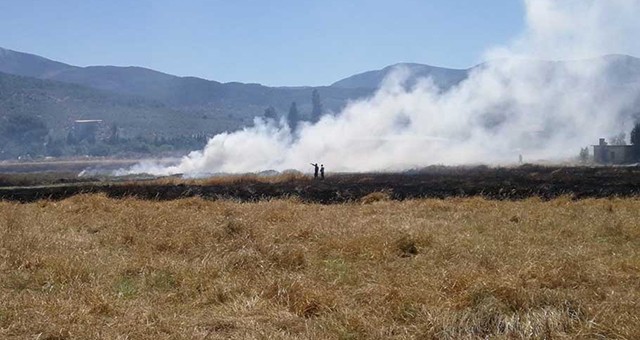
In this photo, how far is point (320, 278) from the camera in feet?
28.9

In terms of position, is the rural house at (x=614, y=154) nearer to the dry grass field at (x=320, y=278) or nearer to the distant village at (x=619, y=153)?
the distant village at (x=619, y=153)

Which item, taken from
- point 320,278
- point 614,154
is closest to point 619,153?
point 614,154

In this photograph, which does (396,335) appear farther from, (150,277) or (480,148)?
(480,148)

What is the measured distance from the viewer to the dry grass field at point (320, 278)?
241 inches

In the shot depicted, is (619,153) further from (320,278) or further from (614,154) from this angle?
(320,278)

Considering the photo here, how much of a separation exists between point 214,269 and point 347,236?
373 cm

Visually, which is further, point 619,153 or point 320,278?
point 619,153

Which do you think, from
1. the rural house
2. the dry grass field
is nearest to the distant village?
the rural house

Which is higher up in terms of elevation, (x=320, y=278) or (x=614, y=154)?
(x=614, y=154)

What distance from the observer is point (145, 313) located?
6598 mm

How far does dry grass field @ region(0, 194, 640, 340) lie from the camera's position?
6.12 m

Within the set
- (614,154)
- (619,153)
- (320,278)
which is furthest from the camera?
(619,153)

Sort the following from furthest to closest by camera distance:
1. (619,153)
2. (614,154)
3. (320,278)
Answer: (619,153), (614,154), (320,278)

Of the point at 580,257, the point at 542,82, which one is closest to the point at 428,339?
the point at 580,257
